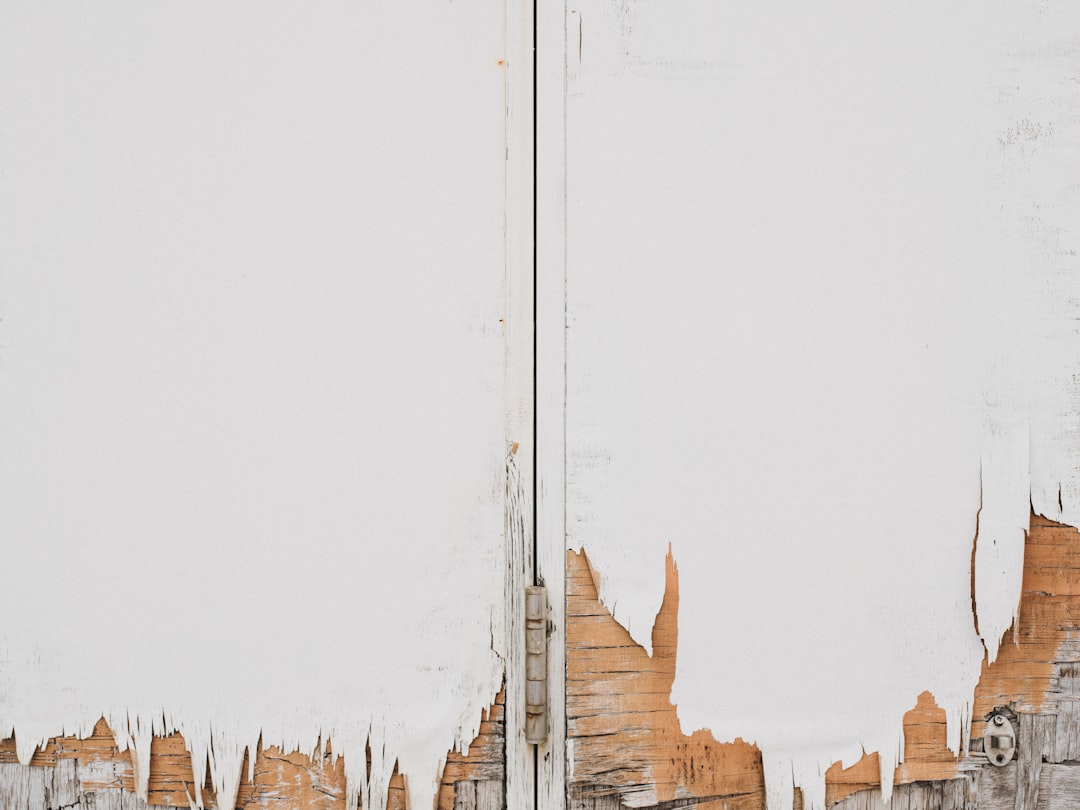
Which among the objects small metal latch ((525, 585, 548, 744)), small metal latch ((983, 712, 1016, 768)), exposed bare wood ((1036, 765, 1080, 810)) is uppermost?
small metal latch ((525, 585, 548, 744))

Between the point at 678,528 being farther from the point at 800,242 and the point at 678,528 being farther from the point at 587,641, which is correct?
the point at 800,242

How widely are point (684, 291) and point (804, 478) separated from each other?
25cm

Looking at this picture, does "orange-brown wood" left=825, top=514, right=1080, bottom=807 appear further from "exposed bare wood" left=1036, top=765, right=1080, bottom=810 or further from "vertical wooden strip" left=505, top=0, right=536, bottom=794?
"vertical wooden strip" left=505, top=0, right=536, bottom=794

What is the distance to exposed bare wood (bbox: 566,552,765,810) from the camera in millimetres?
843

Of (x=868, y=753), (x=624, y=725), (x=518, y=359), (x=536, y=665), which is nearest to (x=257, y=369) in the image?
(x=518, y=359)

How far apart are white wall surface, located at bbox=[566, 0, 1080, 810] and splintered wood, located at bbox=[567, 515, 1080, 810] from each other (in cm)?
2

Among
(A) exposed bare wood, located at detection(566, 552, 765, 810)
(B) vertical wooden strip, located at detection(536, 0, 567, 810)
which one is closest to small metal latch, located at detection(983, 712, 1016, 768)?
(A) exposed bare wood, located at detection(566, 552, 765, 810)

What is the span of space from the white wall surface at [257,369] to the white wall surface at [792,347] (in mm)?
134

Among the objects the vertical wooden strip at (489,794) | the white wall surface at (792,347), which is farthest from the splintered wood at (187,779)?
the white wall surface at (792,347)

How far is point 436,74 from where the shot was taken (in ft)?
Result: 2.73

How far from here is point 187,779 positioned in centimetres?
84

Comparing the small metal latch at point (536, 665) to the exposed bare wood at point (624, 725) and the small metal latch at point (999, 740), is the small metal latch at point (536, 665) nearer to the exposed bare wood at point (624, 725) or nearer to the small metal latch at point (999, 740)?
the exposed bare wood at point (624, 725)

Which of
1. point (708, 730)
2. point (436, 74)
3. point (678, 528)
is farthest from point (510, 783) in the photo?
point (436, 74)

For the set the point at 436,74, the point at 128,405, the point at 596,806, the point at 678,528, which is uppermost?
the point at 436,74
